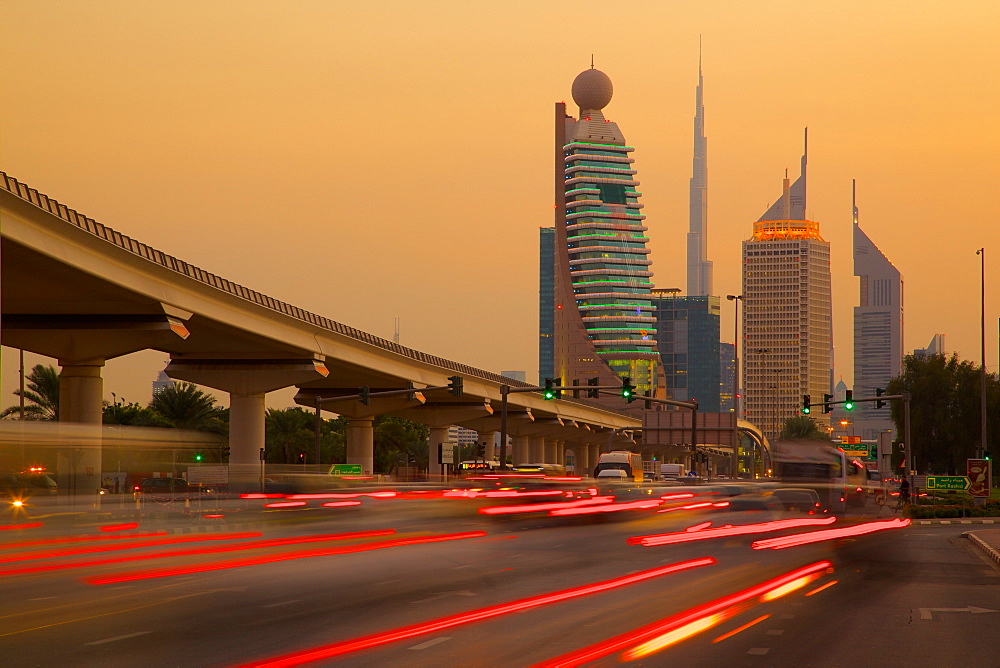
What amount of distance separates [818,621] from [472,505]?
107 ft

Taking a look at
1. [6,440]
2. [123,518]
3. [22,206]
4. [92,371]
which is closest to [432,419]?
[92,371]

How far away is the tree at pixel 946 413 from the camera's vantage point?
85500 millimetres

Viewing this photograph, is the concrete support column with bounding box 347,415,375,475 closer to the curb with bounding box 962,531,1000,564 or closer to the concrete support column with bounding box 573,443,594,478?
the curb with bounding box 962,531,1000,564

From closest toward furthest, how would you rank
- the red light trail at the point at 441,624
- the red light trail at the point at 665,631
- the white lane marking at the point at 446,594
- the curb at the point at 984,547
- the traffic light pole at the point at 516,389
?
the red light trail at the point at 441,624, the red light trail at the point at 665,631, the white lane marking at the point at 446,594, the curb at the point at 984,547, the traffic light pole at the point at 516,389

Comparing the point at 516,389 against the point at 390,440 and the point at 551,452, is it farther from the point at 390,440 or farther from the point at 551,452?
the point at 551,452

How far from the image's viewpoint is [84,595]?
59.4ft

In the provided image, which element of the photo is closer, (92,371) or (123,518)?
(123,518)

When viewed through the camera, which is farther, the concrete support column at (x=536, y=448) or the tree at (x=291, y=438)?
the concrete support column at (x=536, y=448)

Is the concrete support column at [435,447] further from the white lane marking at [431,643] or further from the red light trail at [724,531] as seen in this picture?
the white lane marking at [431,643]

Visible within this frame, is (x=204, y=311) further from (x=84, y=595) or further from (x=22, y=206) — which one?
(x=84, y=595)

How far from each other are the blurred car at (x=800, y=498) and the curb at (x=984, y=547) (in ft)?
36.3

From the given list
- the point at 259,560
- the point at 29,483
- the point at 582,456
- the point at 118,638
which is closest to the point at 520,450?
the point at 582,456

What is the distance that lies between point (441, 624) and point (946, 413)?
3173 inches

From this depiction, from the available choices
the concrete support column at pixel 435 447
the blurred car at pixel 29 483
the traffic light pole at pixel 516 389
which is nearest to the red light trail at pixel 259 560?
the blurred car at pixel 29 483
